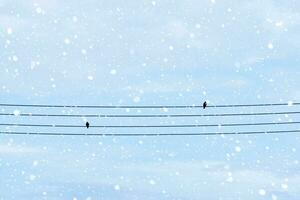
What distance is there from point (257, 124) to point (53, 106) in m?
7.07

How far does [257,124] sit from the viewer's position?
26.9 m

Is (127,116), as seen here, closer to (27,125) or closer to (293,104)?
(27,125)

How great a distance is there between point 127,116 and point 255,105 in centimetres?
456

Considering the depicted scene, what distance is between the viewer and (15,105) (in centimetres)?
2838

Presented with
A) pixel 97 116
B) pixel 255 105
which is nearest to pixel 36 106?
pixel 97 116

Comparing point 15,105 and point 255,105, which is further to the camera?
point 15,105

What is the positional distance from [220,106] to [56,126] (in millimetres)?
5730

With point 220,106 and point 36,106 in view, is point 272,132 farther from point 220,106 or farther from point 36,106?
point 36,106

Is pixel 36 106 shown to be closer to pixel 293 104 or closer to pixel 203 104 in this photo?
pixel 203 104

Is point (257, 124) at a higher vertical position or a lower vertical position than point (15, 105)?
lower

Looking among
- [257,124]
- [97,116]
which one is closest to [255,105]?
[257,124]

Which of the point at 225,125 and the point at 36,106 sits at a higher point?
the point at 36,106

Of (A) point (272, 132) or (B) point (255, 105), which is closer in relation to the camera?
(B) point (255, 105)

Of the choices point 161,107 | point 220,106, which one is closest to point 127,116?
point 161,107
